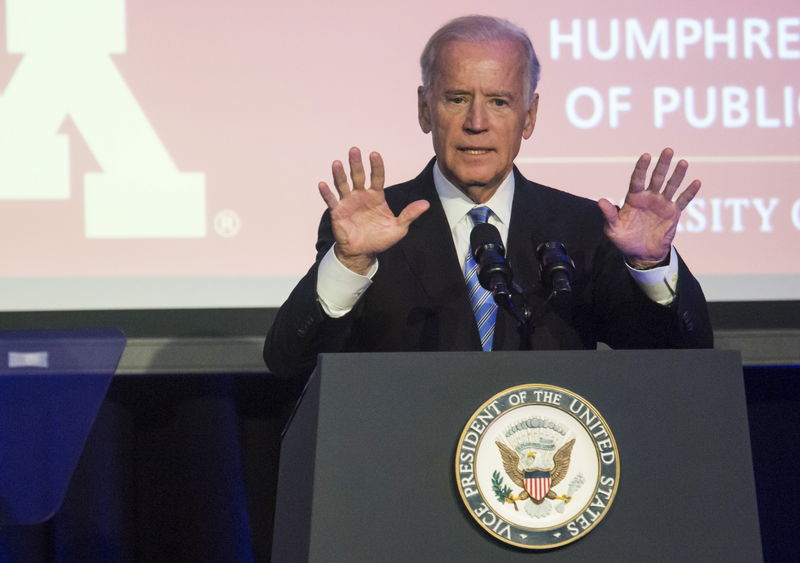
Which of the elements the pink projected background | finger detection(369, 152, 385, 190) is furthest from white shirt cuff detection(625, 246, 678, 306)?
the pink projected background

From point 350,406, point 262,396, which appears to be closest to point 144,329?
point 262,396

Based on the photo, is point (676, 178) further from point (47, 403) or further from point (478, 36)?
point (47, 403)

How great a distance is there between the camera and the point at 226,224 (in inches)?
119

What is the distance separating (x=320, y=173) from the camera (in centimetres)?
305

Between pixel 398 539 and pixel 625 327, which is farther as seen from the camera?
pixel 625 327

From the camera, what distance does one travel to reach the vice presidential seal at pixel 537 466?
4.13 feet

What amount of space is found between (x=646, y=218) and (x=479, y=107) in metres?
0.48

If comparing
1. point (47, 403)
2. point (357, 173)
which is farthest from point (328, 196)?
point (47, 403)

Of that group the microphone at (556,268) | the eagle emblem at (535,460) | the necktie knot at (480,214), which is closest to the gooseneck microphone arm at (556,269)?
the microphone at (556,268)

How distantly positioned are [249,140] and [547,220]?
4.11 ft

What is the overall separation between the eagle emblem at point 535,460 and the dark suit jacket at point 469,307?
1.57 ft

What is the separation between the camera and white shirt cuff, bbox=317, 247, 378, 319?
166 centimetres

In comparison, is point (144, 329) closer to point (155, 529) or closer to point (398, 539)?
point (155, 529)

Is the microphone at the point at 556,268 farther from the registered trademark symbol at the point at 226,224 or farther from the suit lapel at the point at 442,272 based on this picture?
the registered trademark symbol at the point at 226,224
